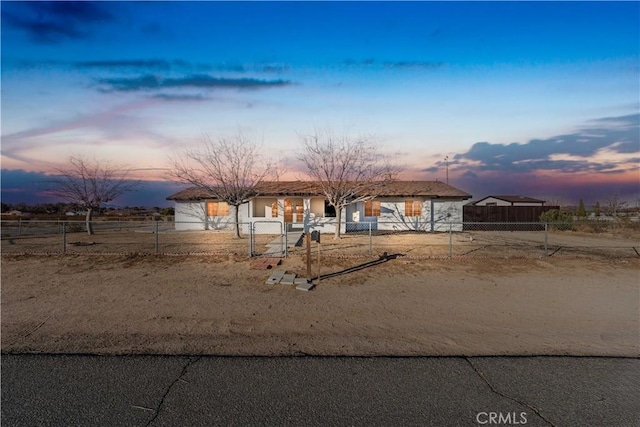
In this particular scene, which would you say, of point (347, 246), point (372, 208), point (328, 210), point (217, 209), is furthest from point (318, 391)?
point (217, 209)

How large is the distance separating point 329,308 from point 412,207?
18.6 meters

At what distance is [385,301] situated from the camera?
256 inches

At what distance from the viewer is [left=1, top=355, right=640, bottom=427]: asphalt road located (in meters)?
2.81

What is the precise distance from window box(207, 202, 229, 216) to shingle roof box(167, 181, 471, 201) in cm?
72

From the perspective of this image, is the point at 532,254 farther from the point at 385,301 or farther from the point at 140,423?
the point at 140,423

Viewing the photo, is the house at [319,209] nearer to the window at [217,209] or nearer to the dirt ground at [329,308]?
the window at [217,209]

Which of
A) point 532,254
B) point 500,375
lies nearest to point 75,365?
point 500,375

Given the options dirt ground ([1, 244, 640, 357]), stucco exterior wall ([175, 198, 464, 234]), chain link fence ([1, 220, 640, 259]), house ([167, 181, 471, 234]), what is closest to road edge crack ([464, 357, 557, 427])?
dirt ground ([1, 244, 640, 357])

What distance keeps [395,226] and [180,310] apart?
1884cm

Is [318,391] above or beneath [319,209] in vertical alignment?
beneath

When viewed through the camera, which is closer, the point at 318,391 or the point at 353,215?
the point at 318,391

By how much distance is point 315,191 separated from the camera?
21.9 meters

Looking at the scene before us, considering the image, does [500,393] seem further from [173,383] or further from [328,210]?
[328,210]

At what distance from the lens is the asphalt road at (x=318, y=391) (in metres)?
2.81
